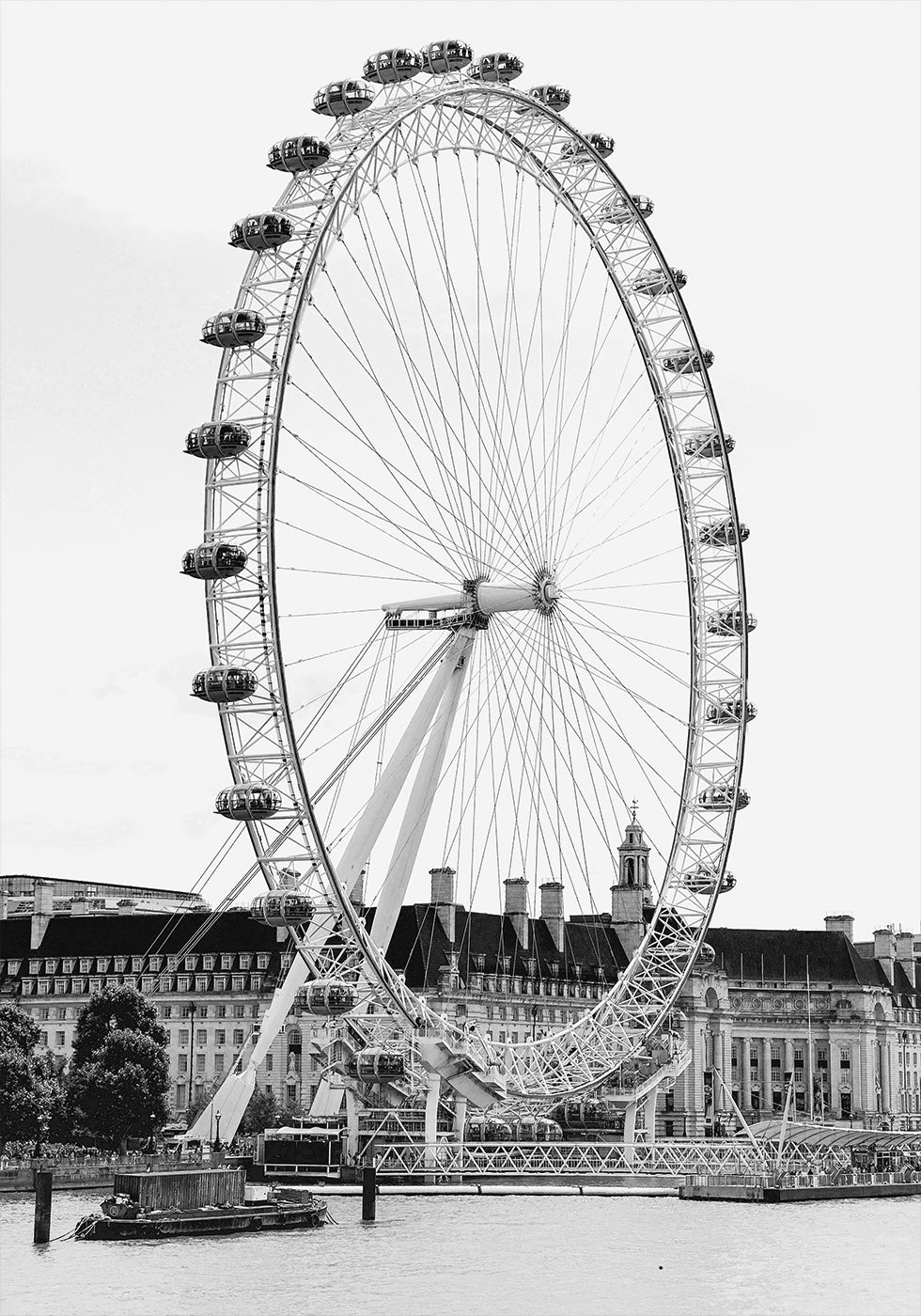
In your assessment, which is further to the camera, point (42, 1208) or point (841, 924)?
point (841, 924)

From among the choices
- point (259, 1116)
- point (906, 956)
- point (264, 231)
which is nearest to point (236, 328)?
point (264, 231)

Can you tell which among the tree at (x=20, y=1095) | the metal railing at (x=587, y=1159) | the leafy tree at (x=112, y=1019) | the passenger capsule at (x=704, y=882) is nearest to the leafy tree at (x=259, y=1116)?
the leafy tree at (x=112, y=1019)

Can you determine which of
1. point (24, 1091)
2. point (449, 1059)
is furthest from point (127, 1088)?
point (449, 1059)

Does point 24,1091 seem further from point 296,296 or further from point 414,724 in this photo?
point 296,296

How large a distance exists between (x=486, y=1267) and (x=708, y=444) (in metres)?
35.3

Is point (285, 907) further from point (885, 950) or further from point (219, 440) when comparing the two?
point (885, 950)

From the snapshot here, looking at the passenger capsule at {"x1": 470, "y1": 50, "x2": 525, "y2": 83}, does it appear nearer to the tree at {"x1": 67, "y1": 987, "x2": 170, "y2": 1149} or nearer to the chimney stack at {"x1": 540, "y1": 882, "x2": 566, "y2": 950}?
the tree at {"x1": 67, "y1": 987, "x2": 170, "y2": 1149}

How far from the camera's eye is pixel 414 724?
7056 centimetres

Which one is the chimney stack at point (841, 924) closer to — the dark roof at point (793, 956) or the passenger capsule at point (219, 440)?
the dark roof at point (793, 956)

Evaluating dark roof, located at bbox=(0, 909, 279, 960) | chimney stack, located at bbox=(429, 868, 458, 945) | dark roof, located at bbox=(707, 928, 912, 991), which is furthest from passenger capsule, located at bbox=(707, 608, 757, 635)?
dark roof, located at bbox=(707, 928, 912, 991)

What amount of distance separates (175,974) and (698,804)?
4503cm

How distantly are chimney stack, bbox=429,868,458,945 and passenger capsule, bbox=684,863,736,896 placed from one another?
3506 centimetres

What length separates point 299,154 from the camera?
6406cm

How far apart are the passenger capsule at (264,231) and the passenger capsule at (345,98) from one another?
455 centimetres
